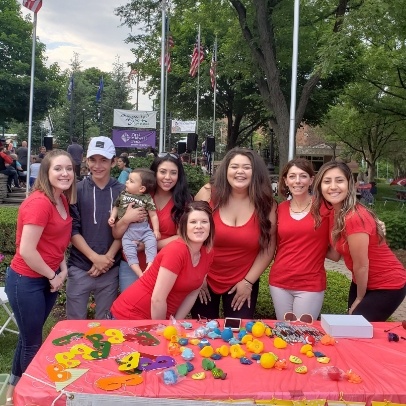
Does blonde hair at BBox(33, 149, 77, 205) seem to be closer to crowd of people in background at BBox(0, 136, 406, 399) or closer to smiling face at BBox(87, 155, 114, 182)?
crowd of people in background at BBox(0, 136, 406, 399)

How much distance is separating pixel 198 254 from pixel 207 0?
45.9ft

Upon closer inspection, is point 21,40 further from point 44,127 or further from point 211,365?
point 211,365

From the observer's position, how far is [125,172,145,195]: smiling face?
3.57 m

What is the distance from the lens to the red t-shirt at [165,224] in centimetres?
367

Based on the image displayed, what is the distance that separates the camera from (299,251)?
10.8 feet

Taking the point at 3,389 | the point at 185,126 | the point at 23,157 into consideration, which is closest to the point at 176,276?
the point at 3,389

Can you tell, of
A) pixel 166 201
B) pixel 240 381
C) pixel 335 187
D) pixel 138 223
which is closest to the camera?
pixel 240 381

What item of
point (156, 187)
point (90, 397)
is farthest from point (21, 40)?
point (90, 397)

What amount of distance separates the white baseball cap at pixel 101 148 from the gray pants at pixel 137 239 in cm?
55

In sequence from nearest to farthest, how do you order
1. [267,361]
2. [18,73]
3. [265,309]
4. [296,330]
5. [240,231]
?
[267,361], [296,330], [240,231], [265,309], [18,73]

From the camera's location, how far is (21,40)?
30.7 metres

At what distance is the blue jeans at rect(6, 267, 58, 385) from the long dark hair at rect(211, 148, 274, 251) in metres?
1.31

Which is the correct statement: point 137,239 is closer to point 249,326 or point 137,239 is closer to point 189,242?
point 189,242

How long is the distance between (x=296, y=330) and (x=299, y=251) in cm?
73
